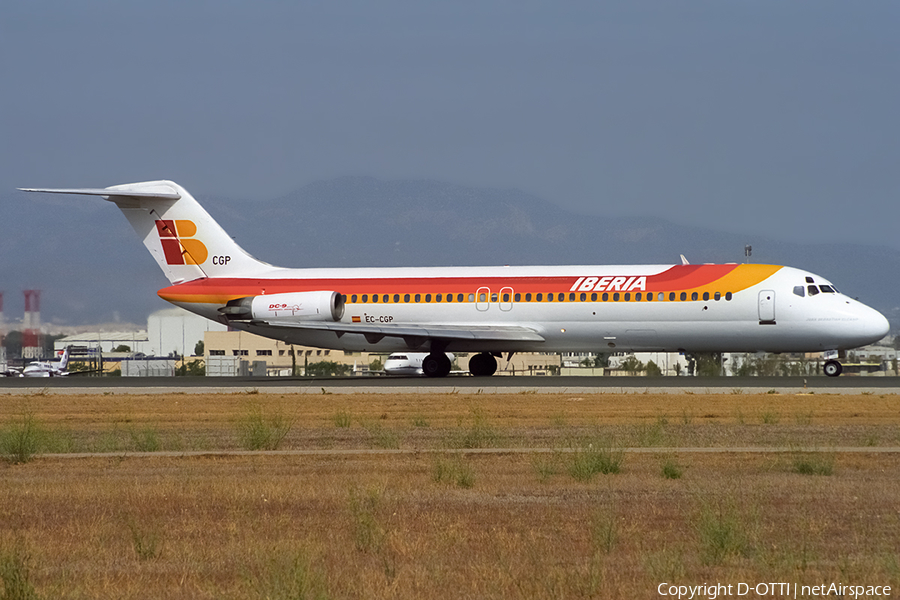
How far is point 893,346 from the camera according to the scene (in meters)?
67.6

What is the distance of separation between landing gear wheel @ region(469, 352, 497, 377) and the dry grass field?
21.1 m

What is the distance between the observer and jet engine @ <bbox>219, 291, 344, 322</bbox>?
40.5 metres

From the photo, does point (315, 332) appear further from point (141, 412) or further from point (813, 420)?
point (813, 420)

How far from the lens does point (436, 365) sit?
136 ft

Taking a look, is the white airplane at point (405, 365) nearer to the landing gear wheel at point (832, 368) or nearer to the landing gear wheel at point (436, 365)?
the landing gear wheel at point (436, 365)

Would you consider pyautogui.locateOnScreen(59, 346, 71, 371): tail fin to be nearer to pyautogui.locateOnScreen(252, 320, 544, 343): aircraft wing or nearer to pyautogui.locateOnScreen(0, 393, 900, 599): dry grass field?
pyautogui.locateOnScreen(252, 320, 544, 343): aircraft wing

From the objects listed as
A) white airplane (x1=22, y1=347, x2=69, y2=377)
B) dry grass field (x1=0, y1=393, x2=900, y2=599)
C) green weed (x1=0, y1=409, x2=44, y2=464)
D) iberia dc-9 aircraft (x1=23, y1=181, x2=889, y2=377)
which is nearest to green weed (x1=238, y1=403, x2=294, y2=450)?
dry grass field (x1=0, y1=393, x2=900, y2=599)

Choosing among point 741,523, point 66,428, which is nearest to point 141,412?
point 66,428

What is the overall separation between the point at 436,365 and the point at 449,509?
29482 millimetres

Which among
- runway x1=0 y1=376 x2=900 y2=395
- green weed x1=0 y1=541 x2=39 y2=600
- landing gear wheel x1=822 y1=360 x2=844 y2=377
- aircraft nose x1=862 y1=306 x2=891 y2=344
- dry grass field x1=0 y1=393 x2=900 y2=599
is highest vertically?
aircraft nose x1=862 y1=306 x2=891 y2=344

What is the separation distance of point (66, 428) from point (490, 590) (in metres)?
17.3

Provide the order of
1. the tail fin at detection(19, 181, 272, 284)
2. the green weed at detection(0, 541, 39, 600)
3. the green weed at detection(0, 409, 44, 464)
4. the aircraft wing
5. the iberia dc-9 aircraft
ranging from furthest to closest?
the tail fin at detection(19, 181, 272, 284)
the aircraft wing
the iberia dc-9 aircraft
the green weed at detection(0, 409, 44, 464)
the green weed at detection(0, 541, 39, 600)

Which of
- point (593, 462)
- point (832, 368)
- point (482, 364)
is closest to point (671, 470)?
point (593, 462)

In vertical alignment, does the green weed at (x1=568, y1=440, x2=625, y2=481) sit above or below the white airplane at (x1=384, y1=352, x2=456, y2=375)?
below
